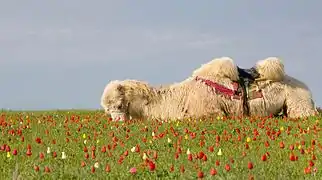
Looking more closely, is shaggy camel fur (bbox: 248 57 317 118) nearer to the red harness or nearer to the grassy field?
the red harness

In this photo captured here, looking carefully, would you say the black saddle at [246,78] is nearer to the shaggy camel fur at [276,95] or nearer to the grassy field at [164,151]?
the shaggy camel fur at [276,95]

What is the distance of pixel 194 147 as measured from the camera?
10555 mm

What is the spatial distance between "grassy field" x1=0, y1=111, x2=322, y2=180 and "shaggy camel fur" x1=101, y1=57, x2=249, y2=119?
289 cm

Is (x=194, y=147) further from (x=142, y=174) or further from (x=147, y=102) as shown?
(x=147, y=102)

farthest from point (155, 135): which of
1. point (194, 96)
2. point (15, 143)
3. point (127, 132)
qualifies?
point (194, 96)

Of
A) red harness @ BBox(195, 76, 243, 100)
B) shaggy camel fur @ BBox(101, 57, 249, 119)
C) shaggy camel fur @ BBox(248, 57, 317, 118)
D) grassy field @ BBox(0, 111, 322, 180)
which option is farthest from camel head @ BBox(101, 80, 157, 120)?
grassy field @ BBox(0, 111, 322, 180)

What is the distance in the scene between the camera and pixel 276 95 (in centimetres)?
1839

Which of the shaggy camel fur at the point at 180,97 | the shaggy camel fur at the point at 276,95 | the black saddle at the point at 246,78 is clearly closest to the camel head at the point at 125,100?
the shaggy camel fur at the point at 180,97

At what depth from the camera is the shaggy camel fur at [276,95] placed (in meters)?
18.2

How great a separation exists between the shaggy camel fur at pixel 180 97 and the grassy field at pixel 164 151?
2.89 m

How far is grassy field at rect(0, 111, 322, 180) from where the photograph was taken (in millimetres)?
7438

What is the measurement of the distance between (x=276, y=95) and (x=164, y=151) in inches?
352

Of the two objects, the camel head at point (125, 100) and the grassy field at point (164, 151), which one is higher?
the camel head at point (125, 100)

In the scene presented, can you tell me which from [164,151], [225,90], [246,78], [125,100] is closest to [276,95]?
[246,78]
